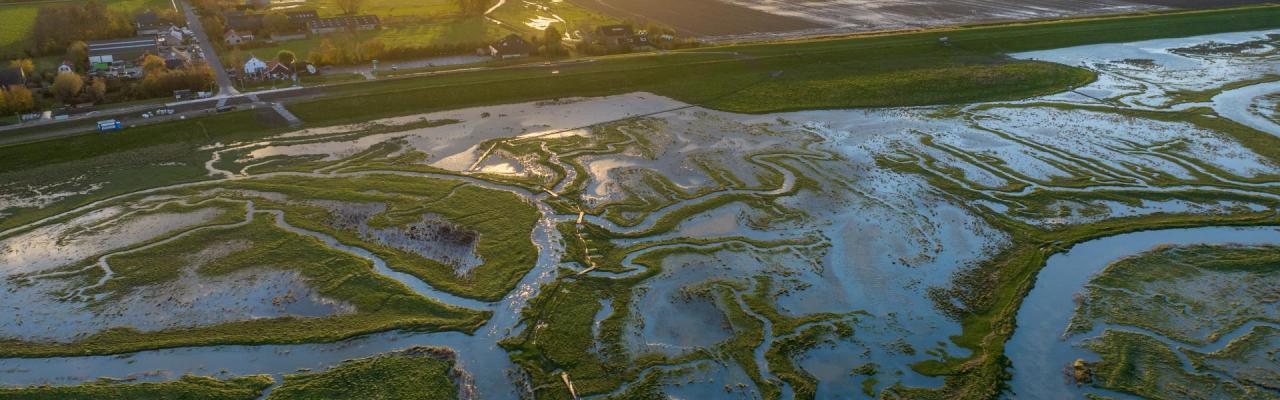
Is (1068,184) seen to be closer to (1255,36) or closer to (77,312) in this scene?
(77,312)

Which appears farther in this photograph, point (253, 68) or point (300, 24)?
point (300, 24)

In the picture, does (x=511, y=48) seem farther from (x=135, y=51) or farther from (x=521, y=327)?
(x=521, y=327)

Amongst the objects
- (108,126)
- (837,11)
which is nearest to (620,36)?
(837,11)

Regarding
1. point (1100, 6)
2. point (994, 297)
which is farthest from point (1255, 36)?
point (994, 297)

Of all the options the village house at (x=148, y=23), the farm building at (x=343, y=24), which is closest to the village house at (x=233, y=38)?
the farm building at (x=343, y=24)

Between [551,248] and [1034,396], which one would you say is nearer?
[1034,396]

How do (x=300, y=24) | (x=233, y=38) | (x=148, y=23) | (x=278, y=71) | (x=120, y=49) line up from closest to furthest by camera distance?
(x=278, y=71) < (x=120, y=49) < (x=233, y=38) < (x=148, y=23) < (x=300, y=24)

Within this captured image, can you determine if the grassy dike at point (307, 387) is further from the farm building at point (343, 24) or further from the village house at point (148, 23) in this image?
the village house at point (148, 23)
